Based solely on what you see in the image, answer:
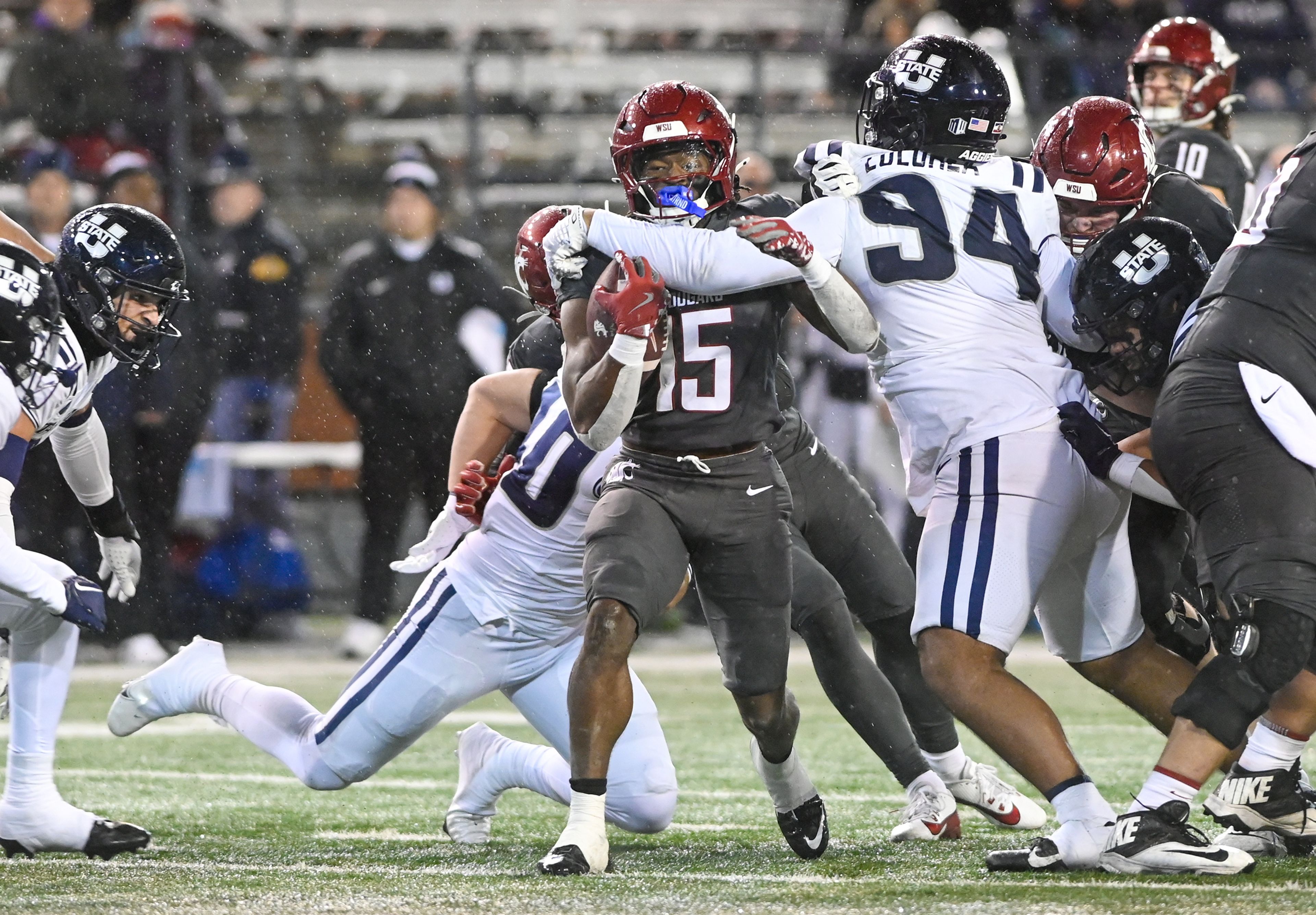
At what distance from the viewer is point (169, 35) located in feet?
33.8

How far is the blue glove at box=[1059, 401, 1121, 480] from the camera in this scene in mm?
3805

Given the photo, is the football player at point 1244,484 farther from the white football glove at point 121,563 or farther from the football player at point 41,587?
the white football glove at point 121,563

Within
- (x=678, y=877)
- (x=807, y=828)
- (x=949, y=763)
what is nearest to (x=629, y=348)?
(x=678, y=877)

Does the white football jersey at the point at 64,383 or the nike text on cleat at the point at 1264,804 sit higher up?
the white football jersey at the point at 64,383

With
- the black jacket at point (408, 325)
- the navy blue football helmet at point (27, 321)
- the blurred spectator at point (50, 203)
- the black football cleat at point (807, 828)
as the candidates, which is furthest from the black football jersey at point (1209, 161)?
the blurred spectator at point (50, 203)

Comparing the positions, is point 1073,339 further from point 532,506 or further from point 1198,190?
point 532,506

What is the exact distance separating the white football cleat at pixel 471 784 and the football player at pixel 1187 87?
3001mm

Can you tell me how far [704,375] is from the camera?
3.86 m

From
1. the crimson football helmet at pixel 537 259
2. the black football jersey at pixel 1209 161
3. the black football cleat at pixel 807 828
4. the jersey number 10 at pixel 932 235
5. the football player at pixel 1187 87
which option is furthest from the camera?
the football player at pixel 1187 87

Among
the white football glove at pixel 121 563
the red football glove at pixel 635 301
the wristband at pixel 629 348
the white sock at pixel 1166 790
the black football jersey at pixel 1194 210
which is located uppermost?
the black football jersey at pixel 1194 210

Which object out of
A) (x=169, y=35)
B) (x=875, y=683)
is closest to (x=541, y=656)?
(x=875, y=683)

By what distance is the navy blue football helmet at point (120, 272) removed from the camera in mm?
4039

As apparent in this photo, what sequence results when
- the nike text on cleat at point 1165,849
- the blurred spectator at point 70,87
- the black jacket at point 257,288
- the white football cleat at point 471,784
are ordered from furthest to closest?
the blurred spectator at point 70,87 < the black jacket at point 257,288 < the white football cleat at point 471,784 < the nike text on cleat at point 1165,849

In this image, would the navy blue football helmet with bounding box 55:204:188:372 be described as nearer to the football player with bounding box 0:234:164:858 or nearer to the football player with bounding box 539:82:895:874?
the football player with bounding box 0:234:164:858
